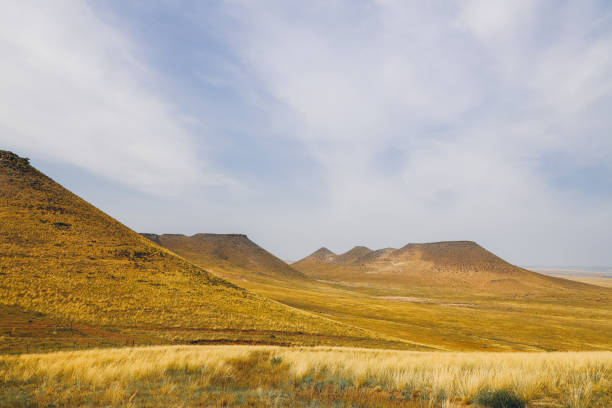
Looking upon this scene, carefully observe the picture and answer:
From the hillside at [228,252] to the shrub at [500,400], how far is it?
147079 millimetres

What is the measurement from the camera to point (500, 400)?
556 cm

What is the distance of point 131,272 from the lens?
44969 mm

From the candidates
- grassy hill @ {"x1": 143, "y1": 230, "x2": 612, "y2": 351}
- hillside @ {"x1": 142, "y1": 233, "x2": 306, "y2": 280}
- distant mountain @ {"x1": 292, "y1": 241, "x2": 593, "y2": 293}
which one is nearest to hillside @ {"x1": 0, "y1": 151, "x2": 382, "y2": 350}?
grassy hill @ {"x1": 143, "y1": 230, "x2": 612, "y2": 351}

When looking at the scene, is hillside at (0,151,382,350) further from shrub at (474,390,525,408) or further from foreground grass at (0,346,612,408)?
shrub at (474,390,525,408)

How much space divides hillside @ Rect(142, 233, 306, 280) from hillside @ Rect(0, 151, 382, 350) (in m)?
91.0

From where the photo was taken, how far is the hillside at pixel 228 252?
511 ft

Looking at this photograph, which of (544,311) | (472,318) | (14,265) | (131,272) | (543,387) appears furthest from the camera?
(544,311)

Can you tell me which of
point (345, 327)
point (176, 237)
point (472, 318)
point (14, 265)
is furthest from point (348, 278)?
point (14, 265)

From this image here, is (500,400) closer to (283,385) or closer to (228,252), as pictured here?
(283,385)

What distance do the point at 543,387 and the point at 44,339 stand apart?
26350mm

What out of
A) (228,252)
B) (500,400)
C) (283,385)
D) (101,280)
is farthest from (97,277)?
(228,252)

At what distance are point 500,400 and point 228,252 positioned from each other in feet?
595

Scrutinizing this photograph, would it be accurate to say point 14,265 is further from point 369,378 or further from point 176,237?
point 176,237

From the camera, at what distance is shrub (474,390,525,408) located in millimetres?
5477
